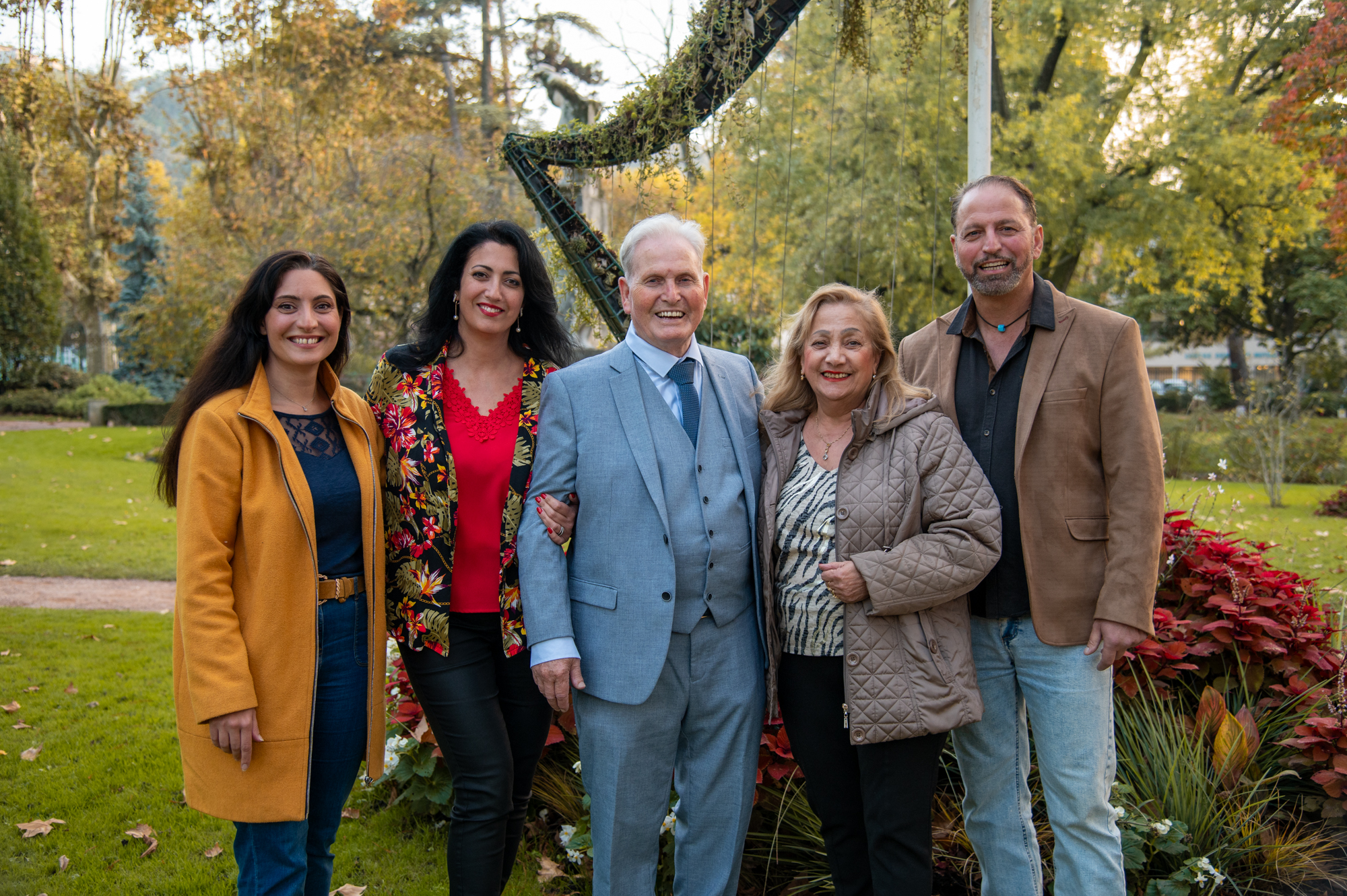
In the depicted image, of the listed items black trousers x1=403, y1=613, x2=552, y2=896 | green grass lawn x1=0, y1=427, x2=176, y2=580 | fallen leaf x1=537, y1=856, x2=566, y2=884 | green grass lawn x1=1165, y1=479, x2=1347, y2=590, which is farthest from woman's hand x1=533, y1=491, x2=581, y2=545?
green grass lawn x1=0, y1=427, x2=176, y2=580

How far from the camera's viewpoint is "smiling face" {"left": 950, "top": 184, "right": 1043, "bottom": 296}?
97.5 inches

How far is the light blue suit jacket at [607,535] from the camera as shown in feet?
7.38

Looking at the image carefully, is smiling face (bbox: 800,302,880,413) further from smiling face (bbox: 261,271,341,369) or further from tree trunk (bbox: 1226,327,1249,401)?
tree trunk (bbox: 1226,327,1249,401)

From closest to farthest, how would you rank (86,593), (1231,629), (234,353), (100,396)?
1. (234,353)
2. (1231,629)
3. (86,593)
4. (100,396)

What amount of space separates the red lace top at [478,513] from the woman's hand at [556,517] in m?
0.23

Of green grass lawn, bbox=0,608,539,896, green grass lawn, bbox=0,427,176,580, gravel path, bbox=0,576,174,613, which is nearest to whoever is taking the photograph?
green grass lawn, bbox=0,608,539,896

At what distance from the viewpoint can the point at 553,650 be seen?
88.3 inches

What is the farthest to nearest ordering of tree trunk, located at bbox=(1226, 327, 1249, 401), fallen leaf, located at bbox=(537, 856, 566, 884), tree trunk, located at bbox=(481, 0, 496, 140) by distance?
tree trunk, located at bbox=(1226, 327, 1249, 401) < tree trunk, located at bbox=(481, 0, 496, 140) < fallen leaf, located at bbox=(537, 856, 566, 884)

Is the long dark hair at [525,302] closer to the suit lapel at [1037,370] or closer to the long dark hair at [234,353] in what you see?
the long dark hair at [234,353]

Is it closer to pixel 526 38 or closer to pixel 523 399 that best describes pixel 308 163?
pixel 526 38

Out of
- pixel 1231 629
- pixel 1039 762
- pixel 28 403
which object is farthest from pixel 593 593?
pixel 28 403

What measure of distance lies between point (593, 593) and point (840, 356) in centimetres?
91

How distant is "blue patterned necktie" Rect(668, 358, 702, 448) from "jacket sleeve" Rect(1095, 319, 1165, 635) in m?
1.11

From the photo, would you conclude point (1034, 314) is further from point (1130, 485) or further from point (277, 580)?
point (277, 580)
